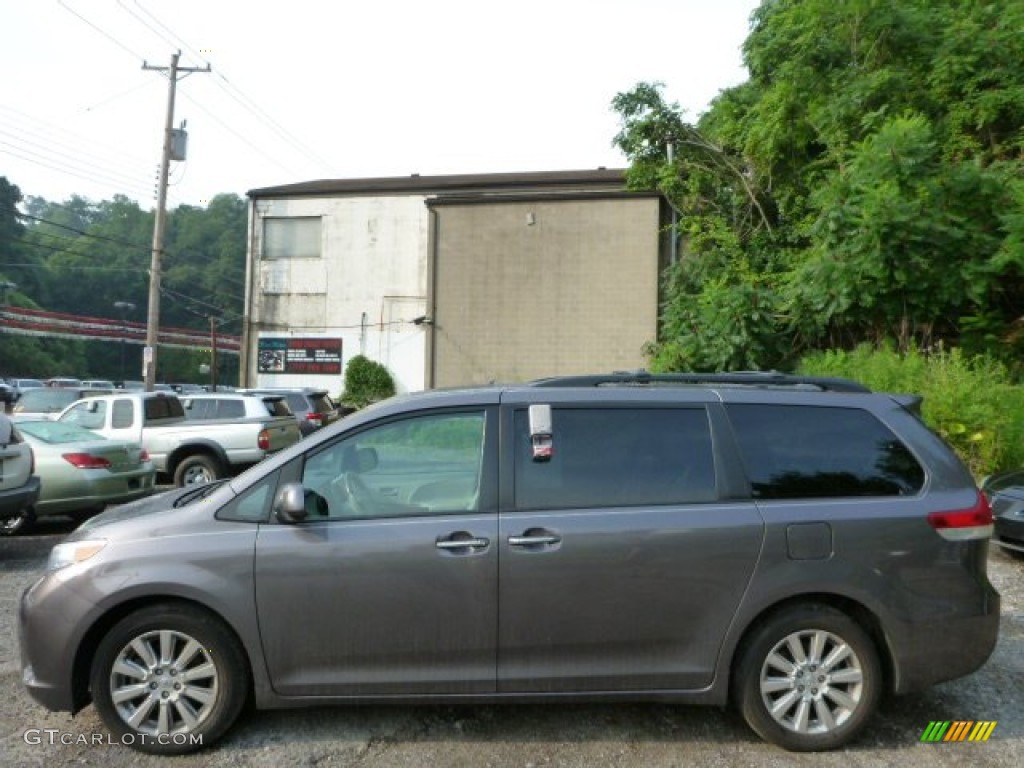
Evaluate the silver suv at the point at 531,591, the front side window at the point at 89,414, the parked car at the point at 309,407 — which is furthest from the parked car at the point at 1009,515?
the front side window at the point at 89,414

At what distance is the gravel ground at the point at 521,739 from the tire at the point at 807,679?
13 centimetres

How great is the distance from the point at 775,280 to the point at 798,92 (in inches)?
175

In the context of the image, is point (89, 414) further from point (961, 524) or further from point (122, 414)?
point (961, 524)

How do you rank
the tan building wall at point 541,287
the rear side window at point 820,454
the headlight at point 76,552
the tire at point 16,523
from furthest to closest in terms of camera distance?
the tan building wall at point 541,287 < the tire at point 16,523 < the rear side window at point 820,454 < the headlight at point 76,552

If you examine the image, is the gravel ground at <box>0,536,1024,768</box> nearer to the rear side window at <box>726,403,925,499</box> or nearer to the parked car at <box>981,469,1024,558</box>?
the rear side window at <box>726,403,925,499</box>

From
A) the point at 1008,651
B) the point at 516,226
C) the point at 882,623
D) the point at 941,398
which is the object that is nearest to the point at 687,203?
the point at 516,226

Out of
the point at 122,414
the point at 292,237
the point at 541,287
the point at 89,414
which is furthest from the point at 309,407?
the point at 292,237

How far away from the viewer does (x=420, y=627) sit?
12.6ft

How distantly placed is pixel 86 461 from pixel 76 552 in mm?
6187

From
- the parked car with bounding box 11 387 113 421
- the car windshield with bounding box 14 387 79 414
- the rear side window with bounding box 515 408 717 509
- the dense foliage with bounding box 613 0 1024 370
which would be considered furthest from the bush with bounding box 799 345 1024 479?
the car windshield with bounding box 14 387 79 414

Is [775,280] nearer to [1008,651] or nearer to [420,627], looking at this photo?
[1008,651]

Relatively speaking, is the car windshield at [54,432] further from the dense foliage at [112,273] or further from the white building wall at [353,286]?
the dense foliage at [112,273]

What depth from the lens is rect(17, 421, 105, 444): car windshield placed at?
975 centimetres

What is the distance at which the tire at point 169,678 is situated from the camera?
151 inches
